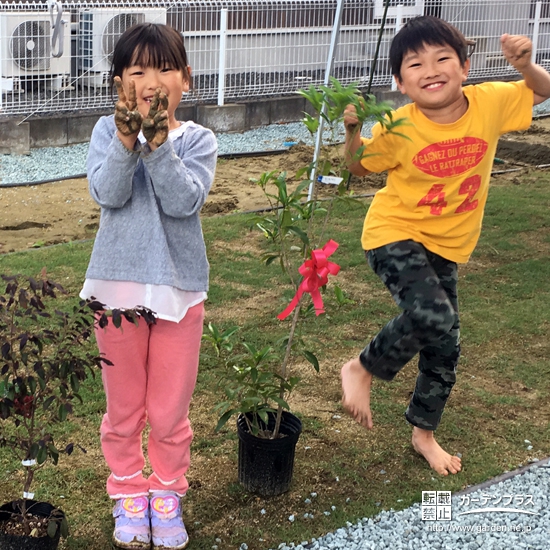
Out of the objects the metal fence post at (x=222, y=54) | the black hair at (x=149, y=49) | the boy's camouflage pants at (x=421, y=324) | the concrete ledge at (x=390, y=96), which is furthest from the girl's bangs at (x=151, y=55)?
the concrete ledge at (x=390, y=96)

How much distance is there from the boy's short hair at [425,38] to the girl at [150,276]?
3.02 ft

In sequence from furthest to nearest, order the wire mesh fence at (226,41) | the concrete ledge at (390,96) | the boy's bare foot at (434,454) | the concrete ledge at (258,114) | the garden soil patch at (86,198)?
the concrete ledge at (390,96) < the concrete ledge at (258,114) < the wire mesh fence at (226,41) < the garden soil patch at (86,198) < the boy's bare foot at (434,454)

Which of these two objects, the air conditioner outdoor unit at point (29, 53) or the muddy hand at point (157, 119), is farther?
the air conditioner outdoor unit at point (29, 53)

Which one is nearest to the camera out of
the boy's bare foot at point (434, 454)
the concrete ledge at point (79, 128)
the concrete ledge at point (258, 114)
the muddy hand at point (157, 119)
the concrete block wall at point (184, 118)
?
the muddy hand at point (157, 119)

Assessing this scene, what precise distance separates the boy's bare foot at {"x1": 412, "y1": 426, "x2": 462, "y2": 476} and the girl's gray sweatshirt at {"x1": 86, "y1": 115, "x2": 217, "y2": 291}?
1.33 meters

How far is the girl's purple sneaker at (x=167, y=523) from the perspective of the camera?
3.05 metres

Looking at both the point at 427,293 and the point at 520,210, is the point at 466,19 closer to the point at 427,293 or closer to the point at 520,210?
the point at 520,210

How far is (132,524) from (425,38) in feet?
6.89

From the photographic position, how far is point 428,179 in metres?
3.43

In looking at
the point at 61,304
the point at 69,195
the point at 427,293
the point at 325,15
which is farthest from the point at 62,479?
the point at 325,15

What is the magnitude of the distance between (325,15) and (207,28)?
2.33m

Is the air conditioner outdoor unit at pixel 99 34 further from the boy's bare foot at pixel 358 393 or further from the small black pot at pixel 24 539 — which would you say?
the small black pot at pixel 24 539

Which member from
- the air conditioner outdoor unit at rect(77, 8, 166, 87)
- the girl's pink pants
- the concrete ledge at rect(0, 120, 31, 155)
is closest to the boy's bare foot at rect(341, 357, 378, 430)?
the girl's pink pants

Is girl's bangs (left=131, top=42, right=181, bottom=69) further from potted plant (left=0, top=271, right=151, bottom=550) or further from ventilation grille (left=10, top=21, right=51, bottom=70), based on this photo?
ventilation grille (left=10, top=21, right=51, bottom=70)
